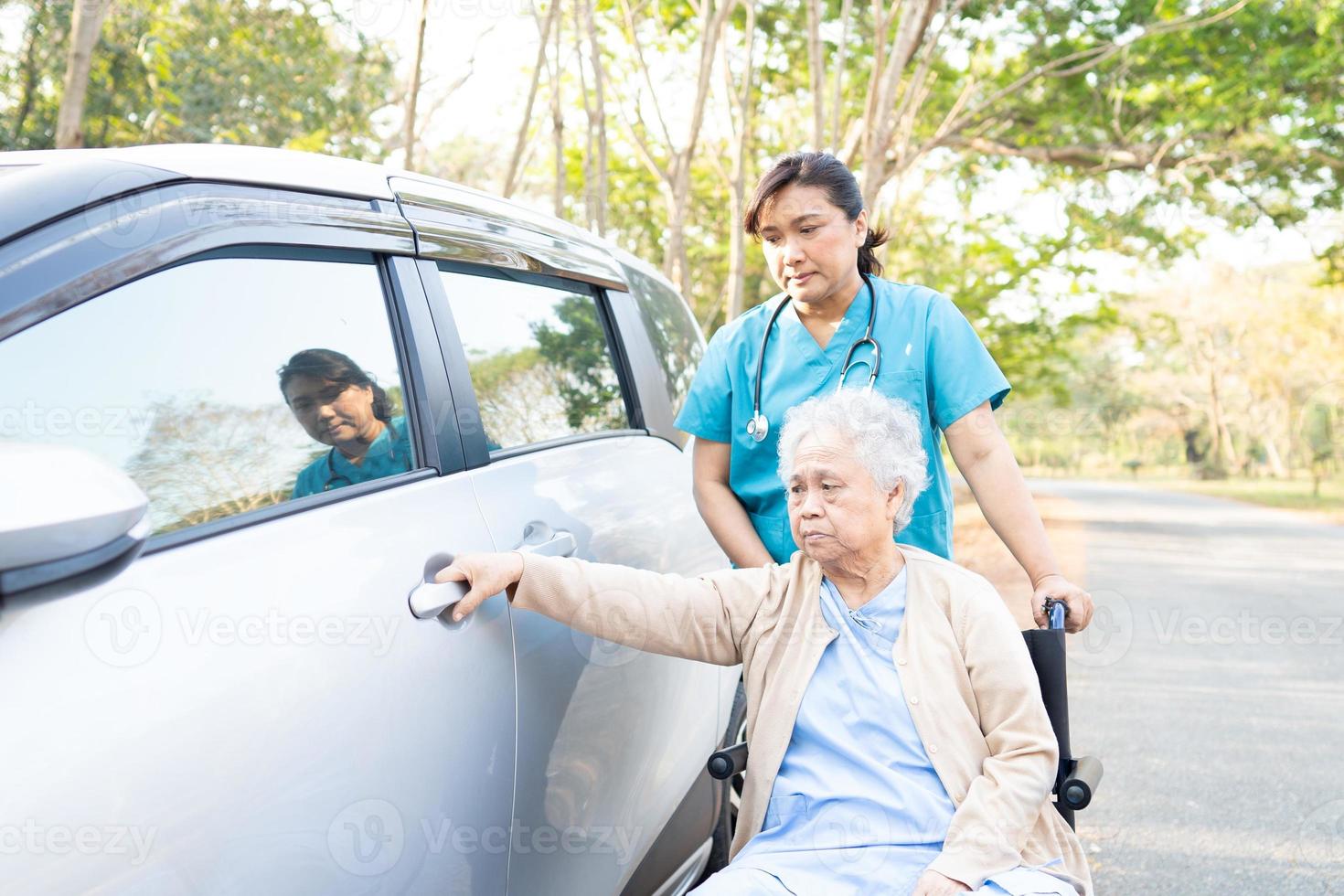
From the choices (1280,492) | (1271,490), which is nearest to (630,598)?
(1280,492)

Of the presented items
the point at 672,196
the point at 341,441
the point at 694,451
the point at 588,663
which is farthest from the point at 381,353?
the point at 672,196

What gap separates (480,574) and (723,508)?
1123mm

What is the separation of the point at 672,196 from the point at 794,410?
20.8 feet

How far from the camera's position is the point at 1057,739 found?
2443 mm

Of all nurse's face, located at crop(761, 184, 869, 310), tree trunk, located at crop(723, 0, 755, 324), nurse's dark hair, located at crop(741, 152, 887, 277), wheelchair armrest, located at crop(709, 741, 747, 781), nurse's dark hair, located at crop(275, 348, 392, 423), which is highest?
tree trunk, located at crop(723, 0, 755, 324)

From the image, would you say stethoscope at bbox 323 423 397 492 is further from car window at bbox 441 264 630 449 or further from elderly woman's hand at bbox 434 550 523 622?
car window at bbox 441 264 630 449

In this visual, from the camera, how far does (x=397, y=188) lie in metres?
2.29

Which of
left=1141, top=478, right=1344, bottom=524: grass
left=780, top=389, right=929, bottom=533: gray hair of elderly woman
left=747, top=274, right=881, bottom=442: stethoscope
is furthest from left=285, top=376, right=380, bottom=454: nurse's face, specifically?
left=1141, top=478, right=1344, bottom=524: grass

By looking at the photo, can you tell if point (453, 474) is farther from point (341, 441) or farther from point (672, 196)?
point (672, 196)

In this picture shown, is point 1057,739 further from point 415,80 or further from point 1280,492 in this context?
point 1280,492

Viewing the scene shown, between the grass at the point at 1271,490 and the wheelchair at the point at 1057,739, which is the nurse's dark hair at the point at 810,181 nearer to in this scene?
the wheelchair at the point at 1057,739

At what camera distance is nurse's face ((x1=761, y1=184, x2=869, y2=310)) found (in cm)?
285

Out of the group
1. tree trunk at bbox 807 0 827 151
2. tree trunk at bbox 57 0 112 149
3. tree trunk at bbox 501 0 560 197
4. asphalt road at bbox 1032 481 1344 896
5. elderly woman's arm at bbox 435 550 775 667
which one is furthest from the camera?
tree trunk at bbox 807 0 827 151

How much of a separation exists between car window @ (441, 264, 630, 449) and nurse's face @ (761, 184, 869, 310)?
55 centimetres
